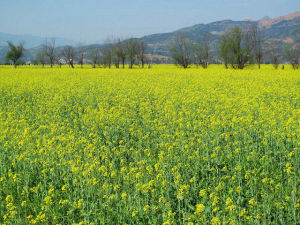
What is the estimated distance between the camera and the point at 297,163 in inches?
262

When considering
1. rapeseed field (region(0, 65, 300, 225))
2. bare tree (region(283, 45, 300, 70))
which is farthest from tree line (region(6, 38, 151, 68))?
rapeseed field (region(0, 65, 300, 225))

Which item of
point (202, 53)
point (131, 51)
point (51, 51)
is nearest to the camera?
point (202, 53)

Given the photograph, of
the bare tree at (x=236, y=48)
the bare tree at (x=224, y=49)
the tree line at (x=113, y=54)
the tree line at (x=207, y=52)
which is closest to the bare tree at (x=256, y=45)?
the tree line at (x=207, y=52)

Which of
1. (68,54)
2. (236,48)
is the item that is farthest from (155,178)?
(68,54)

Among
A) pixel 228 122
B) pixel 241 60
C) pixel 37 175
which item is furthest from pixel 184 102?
pixel 241 60

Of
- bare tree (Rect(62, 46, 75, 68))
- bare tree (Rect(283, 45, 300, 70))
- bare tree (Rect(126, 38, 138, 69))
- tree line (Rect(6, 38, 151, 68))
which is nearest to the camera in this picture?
bare tree (Rect(283, 45, 300, 70))

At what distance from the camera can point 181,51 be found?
7125 cm

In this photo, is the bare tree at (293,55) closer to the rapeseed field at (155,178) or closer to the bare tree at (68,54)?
the rapeseed field at (155,178)

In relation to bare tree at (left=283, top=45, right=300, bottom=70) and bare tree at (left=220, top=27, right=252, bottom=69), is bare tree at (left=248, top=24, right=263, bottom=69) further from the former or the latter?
bare tree at (left=283, top=45, right=300, bottom=70)

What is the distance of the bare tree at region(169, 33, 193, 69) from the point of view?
229ft

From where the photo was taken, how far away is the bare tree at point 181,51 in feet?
229

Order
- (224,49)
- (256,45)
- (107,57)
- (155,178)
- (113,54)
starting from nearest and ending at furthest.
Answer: (155,178) < (224,49) < (256,45) < (113,54) < (107,57)

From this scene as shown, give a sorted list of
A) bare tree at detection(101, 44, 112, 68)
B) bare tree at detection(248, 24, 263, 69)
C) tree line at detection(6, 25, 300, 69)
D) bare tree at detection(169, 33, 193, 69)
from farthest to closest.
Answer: bare tree at detection(101, 44, 112, 68), bare tree at detection(169, 33, 193, 69), bare tree at detection(248, 24, 263, 69), tree line at detection(6, 25, 300, 69)

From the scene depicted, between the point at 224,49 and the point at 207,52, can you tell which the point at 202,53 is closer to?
the point at 207,52
